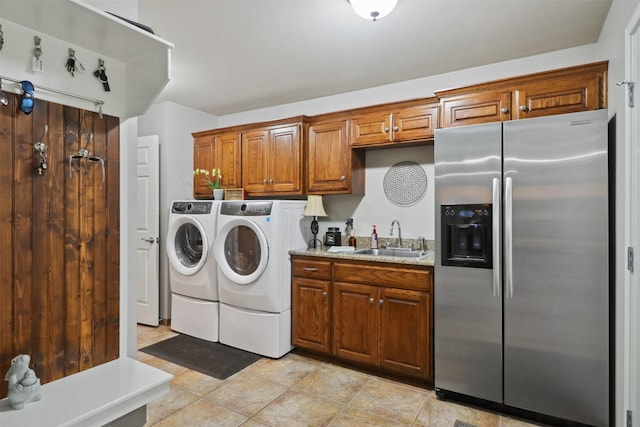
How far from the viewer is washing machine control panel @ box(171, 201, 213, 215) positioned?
11.3ft

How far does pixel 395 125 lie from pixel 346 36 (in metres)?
0.86

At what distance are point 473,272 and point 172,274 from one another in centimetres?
287

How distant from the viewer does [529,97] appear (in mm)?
2371

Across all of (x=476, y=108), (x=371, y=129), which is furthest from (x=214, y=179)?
(x=476, y=108)

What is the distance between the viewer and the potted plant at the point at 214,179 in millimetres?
3824

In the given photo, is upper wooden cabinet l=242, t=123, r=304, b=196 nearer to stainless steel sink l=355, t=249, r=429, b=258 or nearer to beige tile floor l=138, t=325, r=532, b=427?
stainless steel sink l=355, t=249, r=429, b=258

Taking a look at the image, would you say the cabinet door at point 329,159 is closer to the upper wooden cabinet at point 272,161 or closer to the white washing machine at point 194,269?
the upper wooden cabinet at point 272,161

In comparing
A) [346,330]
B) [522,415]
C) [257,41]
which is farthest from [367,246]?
[257,41]

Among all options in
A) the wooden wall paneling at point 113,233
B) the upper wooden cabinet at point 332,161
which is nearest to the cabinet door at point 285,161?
the upper wooden cabinet at point 332,161

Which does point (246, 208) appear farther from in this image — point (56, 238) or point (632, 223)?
point (632, 223)

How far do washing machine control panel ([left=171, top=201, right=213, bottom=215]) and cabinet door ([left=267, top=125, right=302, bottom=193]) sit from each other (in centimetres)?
66

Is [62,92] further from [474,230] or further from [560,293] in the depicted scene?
[560,293]

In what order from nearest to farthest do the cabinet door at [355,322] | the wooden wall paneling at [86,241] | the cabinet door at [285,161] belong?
the wooden wall paneling at [86,241]
the cabinet door at [355,322]
the cabinet door at [285,161]

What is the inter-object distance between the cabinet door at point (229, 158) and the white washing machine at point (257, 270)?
0.64m
